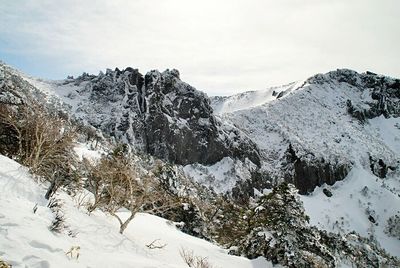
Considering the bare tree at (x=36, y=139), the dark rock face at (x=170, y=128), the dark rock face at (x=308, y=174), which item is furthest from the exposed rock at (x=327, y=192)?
the bare tree at (x=36, y=139)

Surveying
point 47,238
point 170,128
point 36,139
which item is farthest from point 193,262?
point 170,128

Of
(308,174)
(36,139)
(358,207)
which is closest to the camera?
(36,139)

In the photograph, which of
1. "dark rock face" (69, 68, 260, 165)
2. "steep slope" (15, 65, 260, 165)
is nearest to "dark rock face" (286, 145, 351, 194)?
"steep slope" (15, 65, 260, 165)

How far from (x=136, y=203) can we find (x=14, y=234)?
13394 millimetres

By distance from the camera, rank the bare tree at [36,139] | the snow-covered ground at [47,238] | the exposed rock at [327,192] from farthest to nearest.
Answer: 1. the exposed rock at [327,192]
2. the bare tree at [36,139]
3. the snow-covered ground at [47,238]

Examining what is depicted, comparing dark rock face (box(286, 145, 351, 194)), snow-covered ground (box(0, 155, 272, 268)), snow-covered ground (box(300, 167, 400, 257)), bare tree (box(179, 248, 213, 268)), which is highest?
snow-covered ground (box(0, 155, 272, 268))

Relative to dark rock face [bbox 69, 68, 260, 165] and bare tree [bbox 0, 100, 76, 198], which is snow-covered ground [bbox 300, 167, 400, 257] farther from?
bare tree [bbox 0, 100, 76, 198]

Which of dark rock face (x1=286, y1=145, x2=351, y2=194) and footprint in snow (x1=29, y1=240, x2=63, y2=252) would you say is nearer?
footprint in snow (x1=29, y1=240, x2=63, y2=252)

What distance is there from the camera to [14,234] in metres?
11.4

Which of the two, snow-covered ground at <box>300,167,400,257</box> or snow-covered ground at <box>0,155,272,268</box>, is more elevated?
snow-covered ground at <box>0,155,272,268</box>

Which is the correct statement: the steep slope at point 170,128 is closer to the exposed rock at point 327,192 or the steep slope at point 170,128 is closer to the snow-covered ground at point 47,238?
the exposed rock at point 327,192

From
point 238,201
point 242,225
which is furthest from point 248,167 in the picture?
point 242,225

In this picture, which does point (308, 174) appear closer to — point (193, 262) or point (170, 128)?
point (170, 128)

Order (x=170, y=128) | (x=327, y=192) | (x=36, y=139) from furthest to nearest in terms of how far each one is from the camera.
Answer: (x=327, y=192)
(x=170, y=128)
(x=36, y=139)
